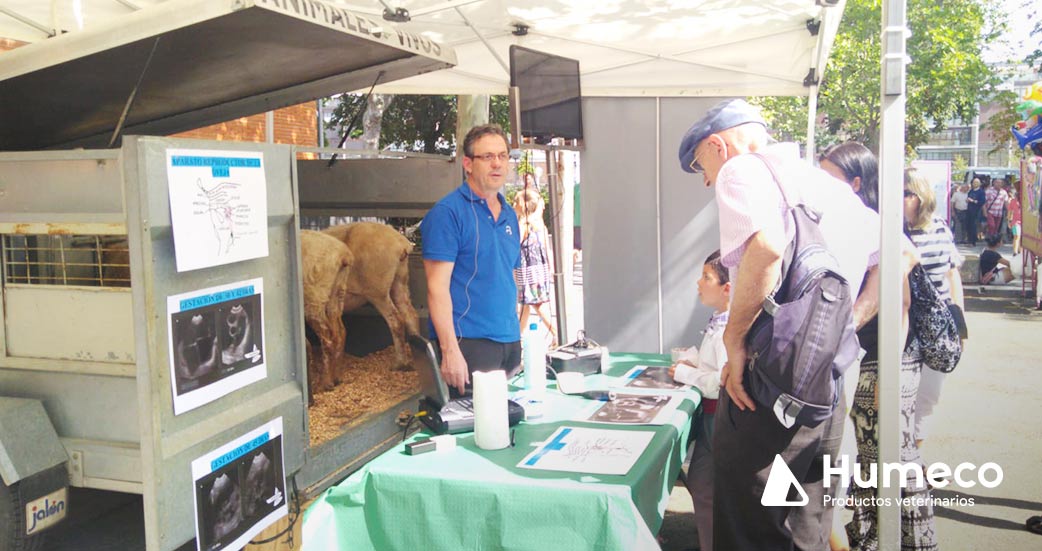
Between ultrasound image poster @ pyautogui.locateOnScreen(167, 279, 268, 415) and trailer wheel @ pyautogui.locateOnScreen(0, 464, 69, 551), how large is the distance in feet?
2.49

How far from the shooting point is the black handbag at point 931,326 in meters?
3.65

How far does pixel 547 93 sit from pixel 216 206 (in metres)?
2.84

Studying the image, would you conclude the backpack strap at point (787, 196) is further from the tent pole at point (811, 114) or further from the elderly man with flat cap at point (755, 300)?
the tent pole at point (811, 114)

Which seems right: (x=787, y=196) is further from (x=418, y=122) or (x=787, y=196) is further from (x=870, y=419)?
(x=418, y=122)

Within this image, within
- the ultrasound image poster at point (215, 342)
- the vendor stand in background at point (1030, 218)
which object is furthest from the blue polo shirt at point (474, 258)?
the vendor stand in background at point (1030, 218)

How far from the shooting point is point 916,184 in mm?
4105

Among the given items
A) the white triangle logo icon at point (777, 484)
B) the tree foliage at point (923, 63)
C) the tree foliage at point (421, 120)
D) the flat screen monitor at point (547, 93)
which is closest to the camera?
the white triangle logo icon at point (777, 484)

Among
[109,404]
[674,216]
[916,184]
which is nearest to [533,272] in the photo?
[674,216]

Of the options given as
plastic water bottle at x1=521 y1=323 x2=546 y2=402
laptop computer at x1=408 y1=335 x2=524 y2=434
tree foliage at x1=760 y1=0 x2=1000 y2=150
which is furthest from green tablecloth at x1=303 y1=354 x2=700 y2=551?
tree foliage at x1=760 y1=0 x2=1000 y2=150

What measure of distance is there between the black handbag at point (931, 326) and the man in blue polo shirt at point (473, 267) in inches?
73.8

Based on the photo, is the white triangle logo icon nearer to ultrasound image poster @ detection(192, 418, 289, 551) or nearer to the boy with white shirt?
the boy with white shirt

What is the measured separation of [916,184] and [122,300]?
371 cm

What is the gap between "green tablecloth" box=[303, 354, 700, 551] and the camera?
218cm

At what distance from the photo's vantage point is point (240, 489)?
2.50m
